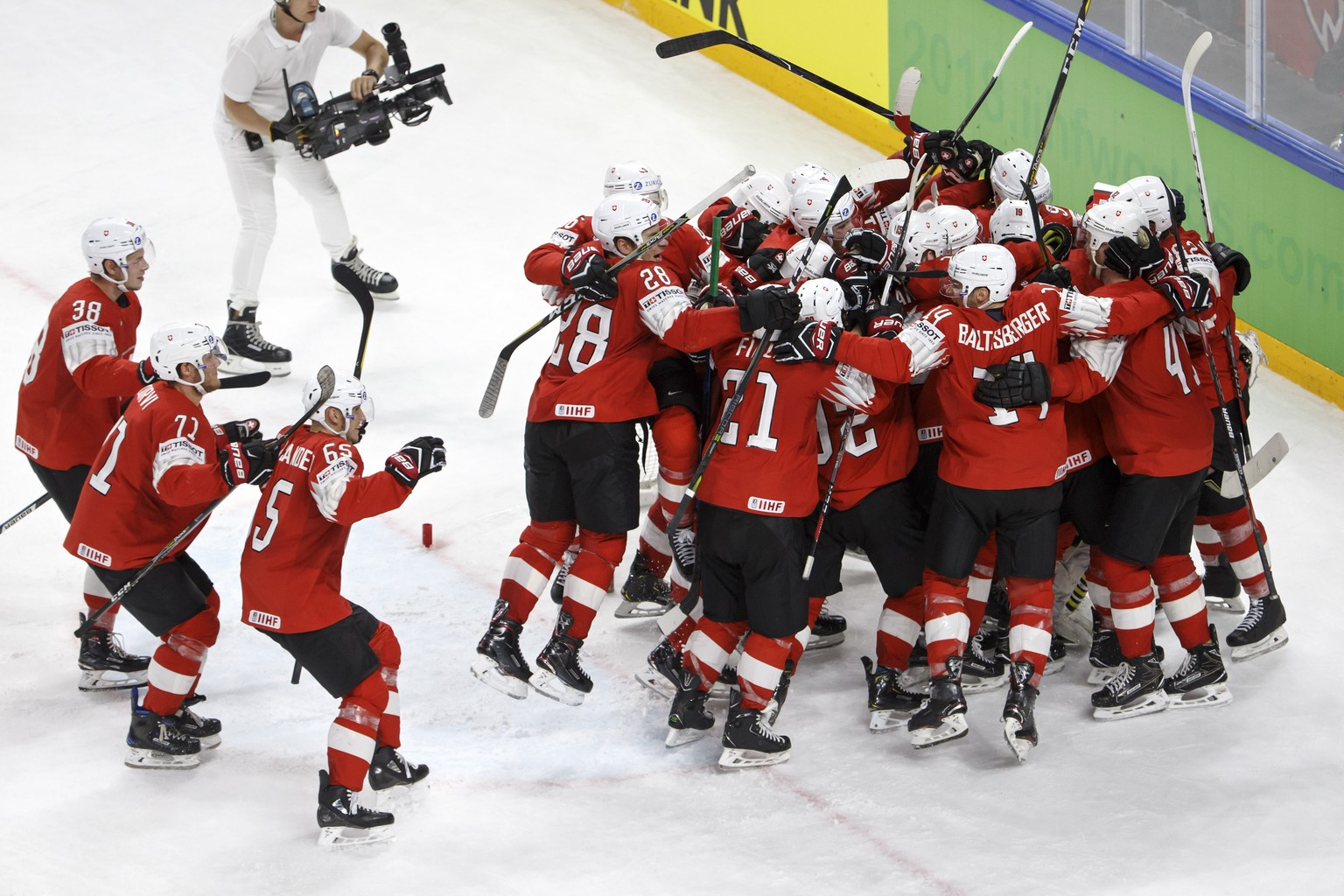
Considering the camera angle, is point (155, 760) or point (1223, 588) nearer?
point (155, 760)

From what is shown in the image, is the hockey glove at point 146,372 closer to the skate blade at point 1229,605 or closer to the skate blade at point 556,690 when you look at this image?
the skate blade at point 556,690

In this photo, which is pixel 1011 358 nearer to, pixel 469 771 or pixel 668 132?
pixel 469 771

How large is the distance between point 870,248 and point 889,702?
1.50 m

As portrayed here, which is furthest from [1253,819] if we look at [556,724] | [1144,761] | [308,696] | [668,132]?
[668,132]

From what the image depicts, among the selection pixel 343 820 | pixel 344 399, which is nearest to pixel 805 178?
pixel 344 399

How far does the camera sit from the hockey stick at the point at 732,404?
5.12 meters

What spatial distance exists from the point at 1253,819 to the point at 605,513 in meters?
2.14

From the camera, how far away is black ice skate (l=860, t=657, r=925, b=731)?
212 inches

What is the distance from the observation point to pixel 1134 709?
5352 millimetres

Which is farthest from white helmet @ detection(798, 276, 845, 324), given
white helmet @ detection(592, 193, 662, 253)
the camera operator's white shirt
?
the camera operator's white shirt

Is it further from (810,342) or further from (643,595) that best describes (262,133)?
(810,342)

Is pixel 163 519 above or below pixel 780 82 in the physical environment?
below

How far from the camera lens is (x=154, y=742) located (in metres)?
5.21

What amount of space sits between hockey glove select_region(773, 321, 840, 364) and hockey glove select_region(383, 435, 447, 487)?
1.04 metres
